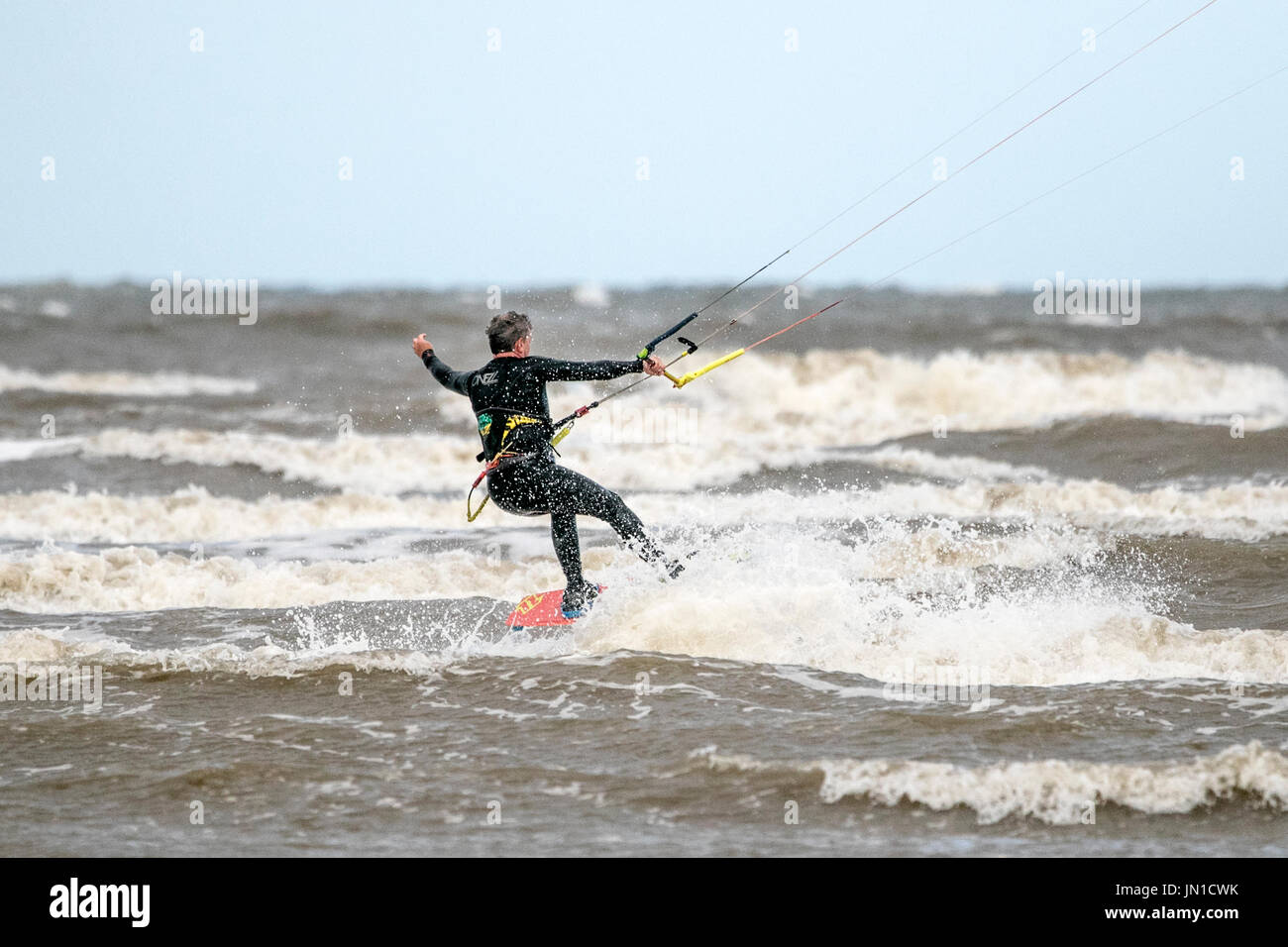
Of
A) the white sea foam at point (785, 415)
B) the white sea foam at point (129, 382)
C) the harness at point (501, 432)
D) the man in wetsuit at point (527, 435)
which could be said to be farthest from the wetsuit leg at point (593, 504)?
the white sea foam at point (129, 382)

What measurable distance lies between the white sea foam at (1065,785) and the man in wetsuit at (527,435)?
112 inches

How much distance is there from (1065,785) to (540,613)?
13.1 ft

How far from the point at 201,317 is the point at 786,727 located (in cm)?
3476

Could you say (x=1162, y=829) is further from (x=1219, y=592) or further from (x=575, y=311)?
(x=575, y=311)

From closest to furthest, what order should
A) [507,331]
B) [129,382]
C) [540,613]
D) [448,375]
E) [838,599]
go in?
[507,331], [838,599], [448,375], [540,613], [129,382]

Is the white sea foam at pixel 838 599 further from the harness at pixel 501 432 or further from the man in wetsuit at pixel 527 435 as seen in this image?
the harness at pixel 501 432

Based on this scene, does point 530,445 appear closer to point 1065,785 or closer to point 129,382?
point 1065,785

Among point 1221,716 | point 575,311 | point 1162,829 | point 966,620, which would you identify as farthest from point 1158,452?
point 575,311

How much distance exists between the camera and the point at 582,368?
7.89 m

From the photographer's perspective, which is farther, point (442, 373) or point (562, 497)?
point (442, 373)

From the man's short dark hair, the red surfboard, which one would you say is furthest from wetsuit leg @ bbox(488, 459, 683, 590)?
the man's short dark hair

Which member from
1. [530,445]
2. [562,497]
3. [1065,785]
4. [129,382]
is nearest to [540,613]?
[562,497]

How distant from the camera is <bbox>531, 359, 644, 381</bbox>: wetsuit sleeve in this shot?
788cm
